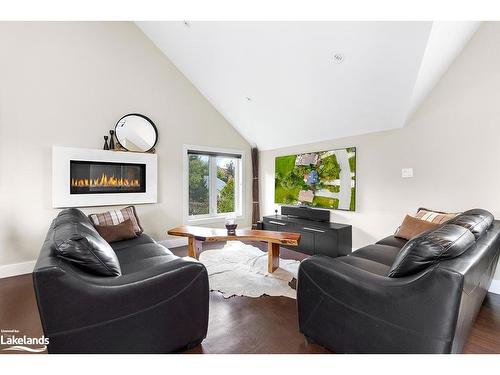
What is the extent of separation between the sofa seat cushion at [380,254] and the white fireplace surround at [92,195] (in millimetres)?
3256

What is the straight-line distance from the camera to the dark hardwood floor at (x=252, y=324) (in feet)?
5.52

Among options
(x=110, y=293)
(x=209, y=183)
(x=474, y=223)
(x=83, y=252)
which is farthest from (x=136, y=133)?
(x=474, y=223)

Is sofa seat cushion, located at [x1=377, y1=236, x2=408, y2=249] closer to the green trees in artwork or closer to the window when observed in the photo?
the green trees in artwork

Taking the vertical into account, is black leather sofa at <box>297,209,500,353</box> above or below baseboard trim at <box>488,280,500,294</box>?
above

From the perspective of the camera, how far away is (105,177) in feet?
12.0

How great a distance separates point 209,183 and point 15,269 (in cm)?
310

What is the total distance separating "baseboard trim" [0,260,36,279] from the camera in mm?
2988

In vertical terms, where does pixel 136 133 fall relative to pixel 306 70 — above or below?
below

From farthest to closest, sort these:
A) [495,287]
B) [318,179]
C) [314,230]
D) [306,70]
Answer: [318,179], [314,230], [306,70], [495,287]

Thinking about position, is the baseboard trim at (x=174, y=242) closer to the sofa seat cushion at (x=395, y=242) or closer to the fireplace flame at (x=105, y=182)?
the fireplace flame at (x=105, y=182)

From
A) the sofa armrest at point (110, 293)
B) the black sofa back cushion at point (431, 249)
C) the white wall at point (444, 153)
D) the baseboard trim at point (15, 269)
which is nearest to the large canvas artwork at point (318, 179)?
the white wall at point (444, 153)

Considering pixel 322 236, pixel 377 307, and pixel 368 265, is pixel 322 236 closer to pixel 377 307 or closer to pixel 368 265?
pixel 368 265

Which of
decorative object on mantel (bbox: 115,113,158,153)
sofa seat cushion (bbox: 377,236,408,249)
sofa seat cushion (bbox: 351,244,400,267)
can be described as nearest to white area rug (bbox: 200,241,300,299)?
sofa seat cushion (bbox: 351,244,400,267)
